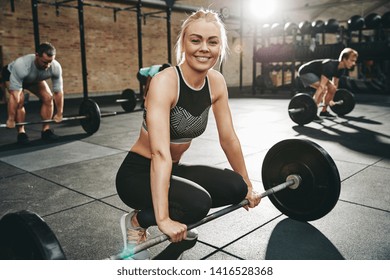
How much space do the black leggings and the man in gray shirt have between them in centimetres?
276

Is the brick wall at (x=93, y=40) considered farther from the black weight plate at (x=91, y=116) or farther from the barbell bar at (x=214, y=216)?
the barbell bar at (x=214, y=216)

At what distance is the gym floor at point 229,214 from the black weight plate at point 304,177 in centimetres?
11

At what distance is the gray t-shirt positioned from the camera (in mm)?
3877

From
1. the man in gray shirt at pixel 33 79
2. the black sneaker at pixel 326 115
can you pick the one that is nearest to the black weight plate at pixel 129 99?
the man in gray shirt at pixel 33 79

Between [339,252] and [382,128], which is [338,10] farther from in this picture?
[339,252]

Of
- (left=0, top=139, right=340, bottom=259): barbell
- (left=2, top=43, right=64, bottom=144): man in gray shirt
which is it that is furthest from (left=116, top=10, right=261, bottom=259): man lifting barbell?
(left=2, top=43, right=64, bottom=144): man in gray shirt

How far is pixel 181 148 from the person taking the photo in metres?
1.59

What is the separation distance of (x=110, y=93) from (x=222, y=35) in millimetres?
9094

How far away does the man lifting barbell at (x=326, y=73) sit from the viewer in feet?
17.3

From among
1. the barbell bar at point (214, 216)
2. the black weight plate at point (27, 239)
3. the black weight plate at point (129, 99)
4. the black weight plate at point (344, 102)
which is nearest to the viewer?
the black weight plate at point (27, 239)

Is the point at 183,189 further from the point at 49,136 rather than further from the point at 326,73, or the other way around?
the point at 326,73

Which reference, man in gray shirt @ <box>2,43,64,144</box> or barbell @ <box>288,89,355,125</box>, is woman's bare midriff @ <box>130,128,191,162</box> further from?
barbell @ <box>288,89,355,125</box>

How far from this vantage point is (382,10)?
1605cm

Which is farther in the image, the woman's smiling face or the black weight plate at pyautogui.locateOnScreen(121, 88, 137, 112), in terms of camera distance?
the black weight plate at pyautogui.locateOnScreen(121, 88, 137, 112)
